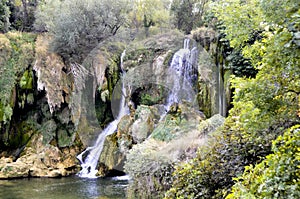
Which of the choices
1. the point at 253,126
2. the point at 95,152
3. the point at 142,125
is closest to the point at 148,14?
the point at 95,152

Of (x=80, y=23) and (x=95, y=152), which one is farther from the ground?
(x=80, y=23)

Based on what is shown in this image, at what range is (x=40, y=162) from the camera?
14.2 m

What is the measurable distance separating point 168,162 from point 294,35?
208 inches

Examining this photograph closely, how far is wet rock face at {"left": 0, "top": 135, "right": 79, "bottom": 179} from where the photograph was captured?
1357cm

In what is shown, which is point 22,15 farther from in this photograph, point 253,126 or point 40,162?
point 253,126

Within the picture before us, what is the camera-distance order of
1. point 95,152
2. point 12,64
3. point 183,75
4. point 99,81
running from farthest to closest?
point 99,81 < point 12,64 < point 183,75 < point 95,152

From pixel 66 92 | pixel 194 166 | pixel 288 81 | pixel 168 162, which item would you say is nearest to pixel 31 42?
pixel 66 92

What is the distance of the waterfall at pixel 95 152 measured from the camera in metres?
13.8

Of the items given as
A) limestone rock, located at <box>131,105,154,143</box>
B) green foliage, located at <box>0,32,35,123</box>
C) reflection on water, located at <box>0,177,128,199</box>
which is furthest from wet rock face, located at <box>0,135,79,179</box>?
limestone rock, located at <box>131,105,154,143</box>

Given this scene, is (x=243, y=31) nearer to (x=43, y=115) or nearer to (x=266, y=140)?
(x=266, y=140)

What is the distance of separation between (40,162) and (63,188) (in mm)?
3974

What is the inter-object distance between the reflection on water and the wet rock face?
0.85 meters

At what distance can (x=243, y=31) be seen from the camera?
6867 millimetres

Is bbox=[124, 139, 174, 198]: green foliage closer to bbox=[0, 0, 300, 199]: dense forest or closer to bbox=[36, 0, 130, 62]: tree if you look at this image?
bbox=[0, 0, 300, 199]: dense forest
